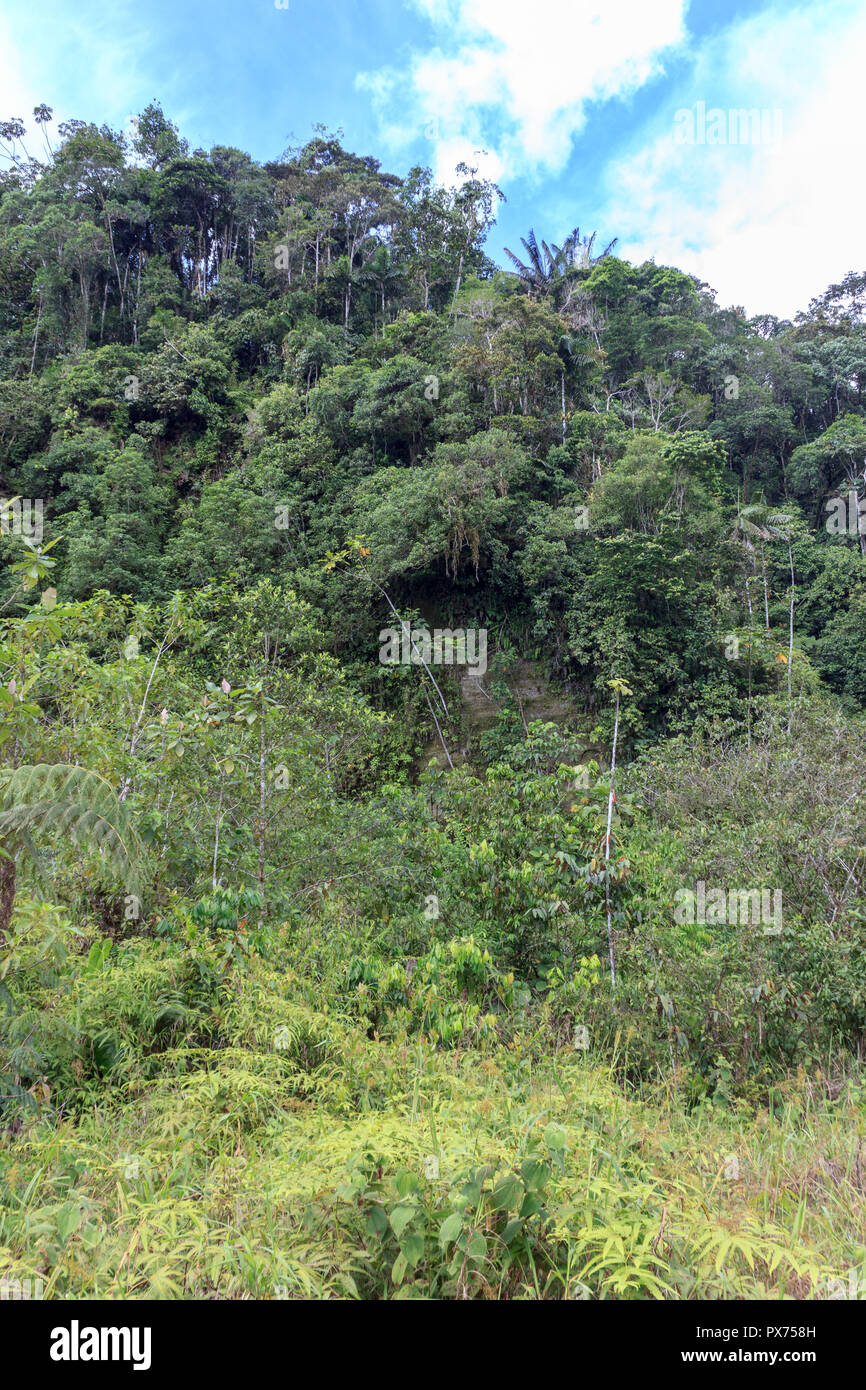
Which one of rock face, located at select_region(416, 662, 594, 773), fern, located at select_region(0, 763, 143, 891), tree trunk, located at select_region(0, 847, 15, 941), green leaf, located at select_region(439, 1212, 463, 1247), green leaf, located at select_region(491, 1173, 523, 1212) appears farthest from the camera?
rock face, located at select_region(416, 662, 594, 773)

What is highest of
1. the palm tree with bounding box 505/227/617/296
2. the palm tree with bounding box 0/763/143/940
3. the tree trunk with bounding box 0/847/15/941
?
the palm tree with bounding box 505/227/617/296

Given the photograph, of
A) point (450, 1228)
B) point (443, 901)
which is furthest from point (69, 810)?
point (443, 901)

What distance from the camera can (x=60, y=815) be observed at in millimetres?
3213

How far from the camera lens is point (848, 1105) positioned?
3.62 m

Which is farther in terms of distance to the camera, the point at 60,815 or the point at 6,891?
the point at 6,891

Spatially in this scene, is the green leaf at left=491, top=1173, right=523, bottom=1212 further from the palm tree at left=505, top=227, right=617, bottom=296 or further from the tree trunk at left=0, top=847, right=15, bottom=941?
the palm tree at left=505, top=227, right=617, bottom=296

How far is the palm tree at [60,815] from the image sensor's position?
10.4 feet

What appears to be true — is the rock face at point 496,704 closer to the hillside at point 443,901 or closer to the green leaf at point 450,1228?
the hillside at point 443,901

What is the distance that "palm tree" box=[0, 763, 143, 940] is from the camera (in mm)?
3174

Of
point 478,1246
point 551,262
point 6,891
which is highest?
point 551,262

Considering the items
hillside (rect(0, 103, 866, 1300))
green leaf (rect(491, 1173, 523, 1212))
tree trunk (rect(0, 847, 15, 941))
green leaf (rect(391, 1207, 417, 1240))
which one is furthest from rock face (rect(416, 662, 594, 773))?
green leaf (rect(391, 1207, 417, 1240))

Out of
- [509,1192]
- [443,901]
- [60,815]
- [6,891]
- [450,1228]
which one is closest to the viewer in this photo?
[450,1228]

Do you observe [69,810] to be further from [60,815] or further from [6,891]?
[6,891]
